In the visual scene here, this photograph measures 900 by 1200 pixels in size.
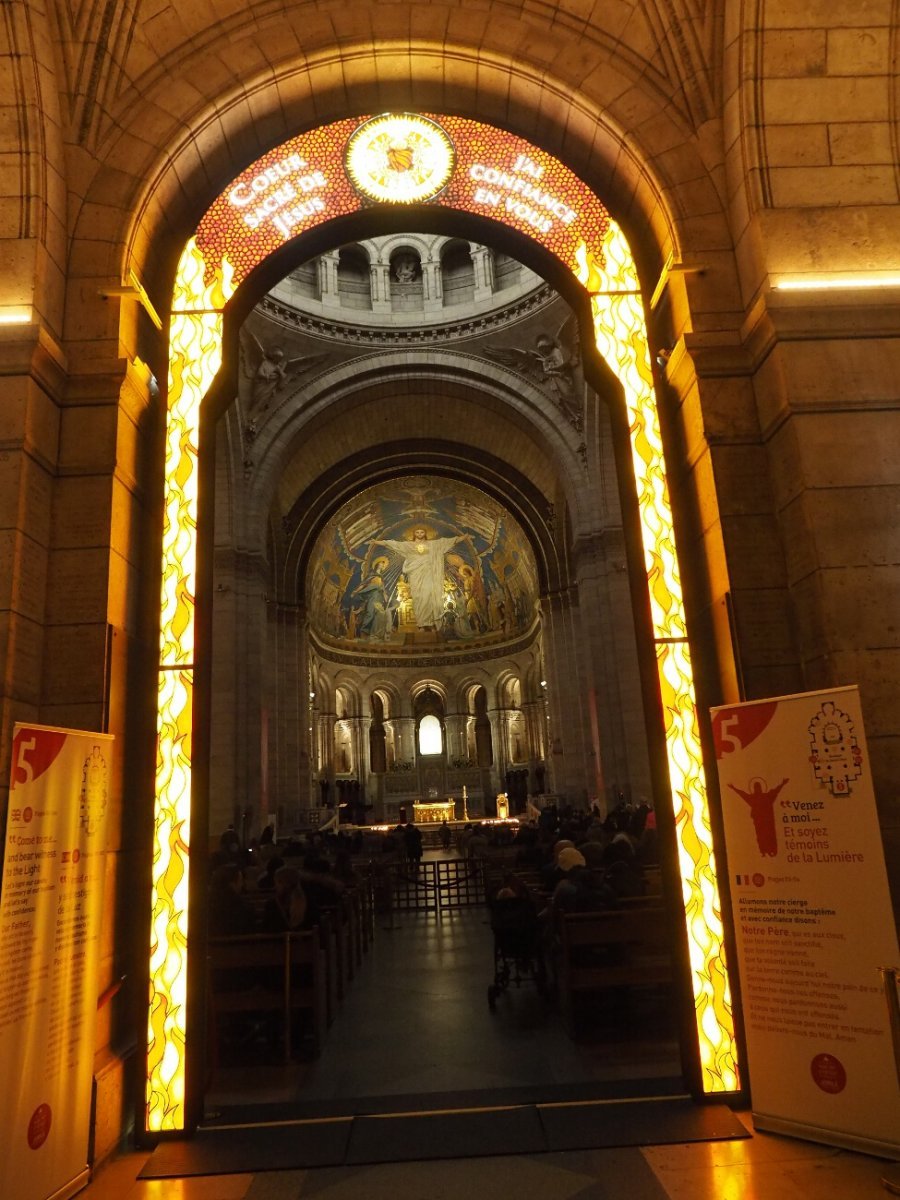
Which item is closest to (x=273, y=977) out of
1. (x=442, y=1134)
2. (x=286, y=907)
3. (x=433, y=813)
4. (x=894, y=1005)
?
(x=286, y=907)

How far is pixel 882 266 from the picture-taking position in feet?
14.8

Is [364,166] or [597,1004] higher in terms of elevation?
[364,166]

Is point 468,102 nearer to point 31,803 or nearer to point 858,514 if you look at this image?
point 858,514

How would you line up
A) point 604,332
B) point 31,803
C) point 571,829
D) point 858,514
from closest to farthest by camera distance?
point 31,803 → point 858,514 → point 604,332 → point 571,829

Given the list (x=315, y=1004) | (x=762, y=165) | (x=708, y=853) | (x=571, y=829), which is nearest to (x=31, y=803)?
(x=315, y=1004)

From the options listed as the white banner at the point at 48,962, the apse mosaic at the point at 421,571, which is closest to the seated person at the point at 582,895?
the white banner at the point at 48,962

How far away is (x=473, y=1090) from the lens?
432cm

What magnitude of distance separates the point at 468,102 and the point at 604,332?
1.94 meters

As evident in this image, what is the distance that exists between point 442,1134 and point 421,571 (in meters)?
27.8

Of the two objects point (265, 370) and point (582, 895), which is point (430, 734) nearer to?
point (265, 370)

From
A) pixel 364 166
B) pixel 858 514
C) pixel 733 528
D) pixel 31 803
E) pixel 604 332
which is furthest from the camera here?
pixel 364 166

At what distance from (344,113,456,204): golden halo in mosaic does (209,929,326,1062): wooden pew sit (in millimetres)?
5383

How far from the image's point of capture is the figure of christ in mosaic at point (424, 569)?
3016 centimetres

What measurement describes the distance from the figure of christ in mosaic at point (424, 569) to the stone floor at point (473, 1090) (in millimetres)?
23167
